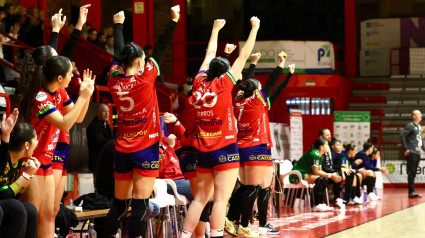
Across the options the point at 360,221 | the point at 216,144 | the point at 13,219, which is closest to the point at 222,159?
the point at 216,144

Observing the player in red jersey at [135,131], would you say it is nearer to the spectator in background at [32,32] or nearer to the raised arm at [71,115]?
the raised arm at [71,115]

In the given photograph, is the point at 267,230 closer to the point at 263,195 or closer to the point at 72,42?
the point at 263,195

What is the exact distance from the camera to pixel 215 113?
611cm

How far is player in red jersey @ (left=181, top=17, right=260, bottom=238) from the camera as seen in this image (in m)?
A: 6.02

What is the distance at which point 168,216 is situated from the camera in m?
7.31

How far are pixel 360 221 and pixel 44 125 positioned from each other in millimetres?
5947

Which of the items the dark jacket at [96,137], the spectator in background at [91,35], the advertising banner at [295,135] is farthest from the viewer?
the advertising banner at [295,135]

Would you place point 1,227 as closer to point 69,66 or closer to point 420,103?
point 69,66

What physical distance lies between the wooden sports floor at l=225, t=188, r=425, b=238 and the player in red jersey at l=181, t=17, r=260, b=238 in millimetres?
2131

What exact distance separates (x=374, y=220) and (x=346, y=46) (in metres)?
13.3

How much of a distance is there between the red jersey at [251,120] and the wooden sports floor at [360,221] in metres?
1.19

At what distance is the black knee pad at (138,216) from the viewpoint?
546 cm

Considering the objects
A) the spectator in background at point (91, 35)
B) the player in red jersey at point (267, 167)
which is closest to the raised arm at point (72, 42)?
the player in red jersey at point (267, 167)

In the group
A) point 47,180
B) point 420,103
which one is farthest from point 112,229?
point 420,103
